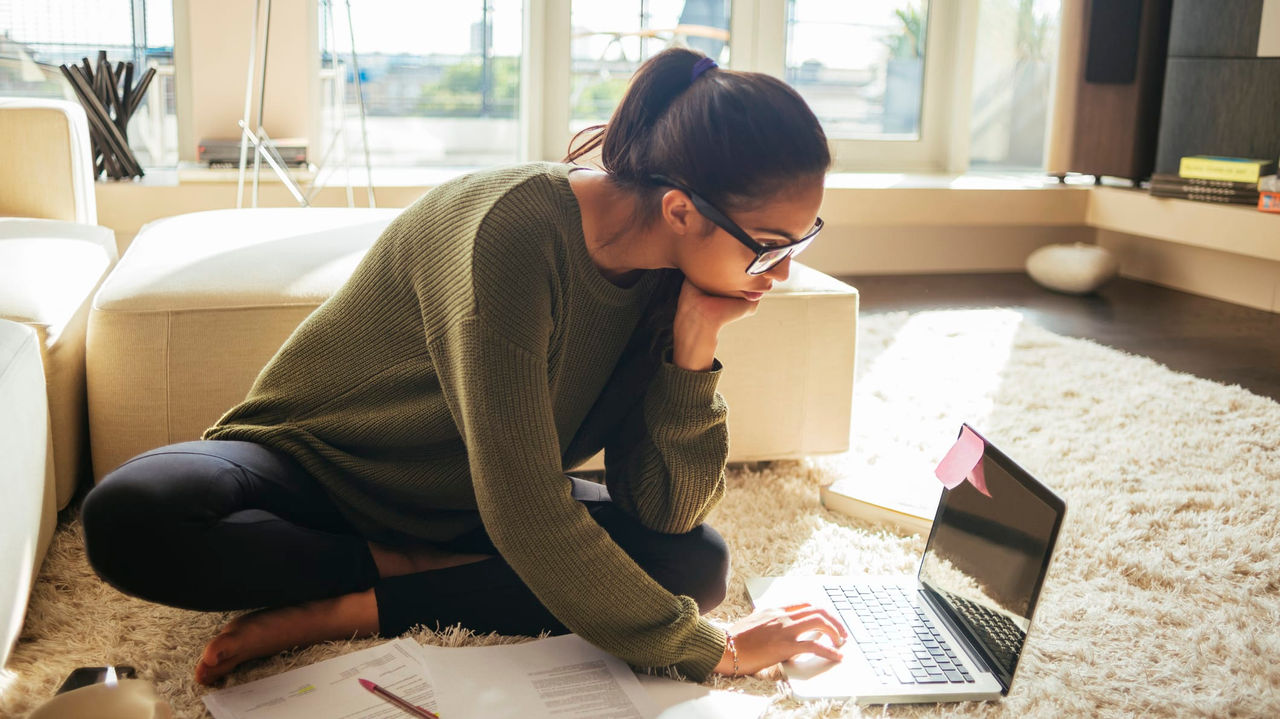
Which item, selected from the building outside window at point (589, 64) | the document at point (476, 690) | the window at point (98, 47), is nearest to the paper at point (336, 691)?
the document at point (476, 690)

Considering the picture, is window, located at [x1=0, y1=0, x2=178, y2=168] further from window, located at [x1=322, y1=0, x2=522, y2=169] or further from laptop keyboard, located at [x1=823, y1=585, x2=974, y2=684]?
laptop keyboard, located at [x1=823, y1=585, x2=974, y2=684]

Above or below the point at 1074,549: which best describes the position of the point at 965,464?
above

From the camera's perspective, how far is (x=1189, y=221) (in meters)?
3.62

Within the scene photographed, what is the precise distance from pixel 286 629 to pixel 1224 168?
3.39 meters

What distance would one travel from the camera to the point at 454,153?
422 cm

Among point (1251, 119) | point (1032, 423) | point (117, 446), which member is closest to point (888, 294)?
point (1251, 119)

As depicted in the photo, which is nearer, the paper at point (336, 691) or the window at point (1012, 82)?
the paper at point (336, 691)

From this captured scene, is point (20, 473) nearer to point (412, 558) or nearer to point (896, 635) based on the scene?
point (412, 558)

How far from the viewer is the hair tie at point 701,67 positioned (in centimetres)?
108

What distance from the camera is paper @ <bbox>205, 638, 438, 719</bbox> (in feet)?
3.63

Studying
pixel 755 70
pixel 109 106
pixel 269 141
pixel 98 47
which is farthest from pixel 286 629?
pixel 98 47

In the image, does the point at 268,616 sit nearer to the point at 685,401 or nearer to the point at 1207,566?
the point at 685,401

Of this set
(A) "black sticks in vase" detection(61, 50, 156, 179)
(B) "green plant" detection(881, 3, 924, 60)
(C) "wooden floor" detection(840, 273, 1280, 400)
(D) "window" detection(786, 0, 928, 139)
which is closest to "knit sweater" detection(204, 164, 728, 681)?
(C) "wooden floor" detection(840, 273, 1280, 400)

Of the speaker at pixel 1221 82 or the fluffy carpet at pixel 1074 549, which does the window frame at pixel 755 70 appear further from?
the fluffy carpet at pixel 1074 549
